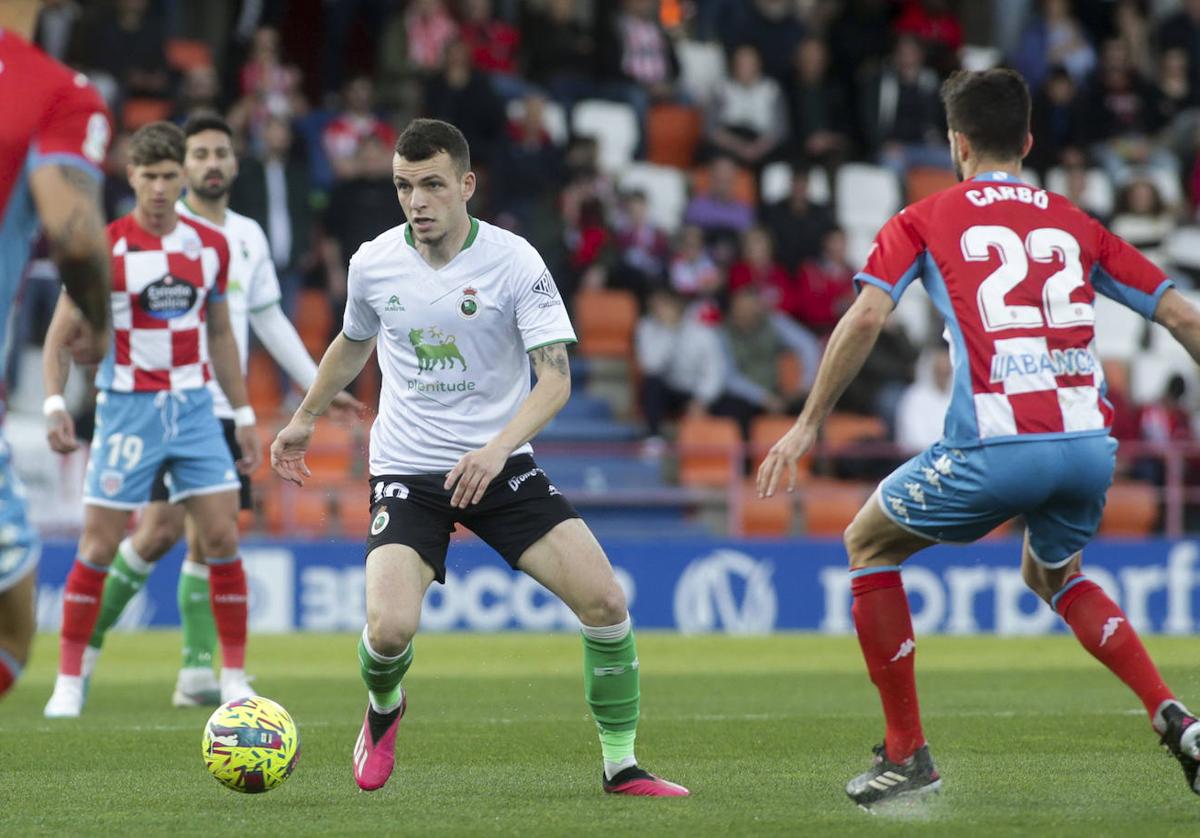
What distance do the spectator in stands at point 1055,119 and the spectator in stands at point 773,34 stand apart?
2.80 metres

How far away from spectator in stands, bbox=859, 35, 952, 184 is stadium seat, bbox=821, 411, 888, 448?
11.2ft

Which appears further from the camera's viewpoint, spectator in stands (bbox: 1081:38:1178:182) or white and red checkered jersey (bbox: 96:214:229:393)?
spectator in stands (bbox: 1081:38:1178:182)

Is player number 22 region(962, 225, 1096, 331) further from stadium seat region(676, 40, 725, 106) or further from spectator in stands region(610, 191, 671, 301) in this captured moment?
Answer: stadium seat region(676, 40, 725, 106)

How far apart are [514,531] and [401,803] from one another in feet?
3.29

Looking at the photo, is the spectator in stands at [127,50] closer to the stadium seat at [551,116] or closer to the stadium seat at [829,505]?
the stadium seat at [551,116]

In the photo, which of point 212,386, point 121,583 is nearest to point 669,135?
point 212,386

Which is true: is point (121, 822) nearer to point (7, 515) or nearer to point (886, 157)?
point (7, 515)

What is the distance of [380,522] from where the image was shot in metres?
6.78

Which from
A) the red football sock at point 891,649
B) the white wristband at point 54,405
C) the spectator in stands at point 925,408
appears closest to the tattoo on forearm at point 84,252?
the red football sock at point 891,649

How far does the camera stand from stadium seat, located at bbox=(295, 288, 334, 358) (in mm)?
Result: 18391

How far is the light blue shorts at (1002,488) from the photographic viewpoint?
239 inches

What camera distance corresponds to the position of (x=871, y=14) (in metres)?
22.9

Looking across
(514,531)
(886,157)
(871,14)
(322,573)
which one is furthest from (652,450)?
(514,531)

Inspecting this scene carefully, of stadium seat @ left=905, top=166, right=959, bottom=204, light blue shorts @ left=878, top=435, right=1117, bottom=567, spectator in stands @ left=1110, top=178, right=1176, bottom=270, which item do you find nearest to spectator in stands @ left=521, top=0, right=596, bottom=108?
stadium seat @ left=905, top=166, right=959, bottom=204
